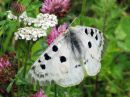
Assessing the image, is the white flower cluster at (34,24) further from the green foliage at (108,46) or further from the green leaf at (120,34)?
the green leaf at (120,34)

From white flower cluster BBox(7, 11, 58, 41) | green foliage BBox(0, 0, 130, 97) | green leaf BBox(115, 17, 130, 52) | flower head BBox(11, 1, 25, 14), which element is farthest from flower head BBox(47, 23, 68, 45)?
green leaf BBox(115, 17, 130, 52)

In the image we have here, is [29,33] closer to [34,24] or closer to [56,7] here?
[34,24]

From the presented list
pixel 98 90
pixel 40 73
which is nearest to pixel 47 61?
pixel 40 73

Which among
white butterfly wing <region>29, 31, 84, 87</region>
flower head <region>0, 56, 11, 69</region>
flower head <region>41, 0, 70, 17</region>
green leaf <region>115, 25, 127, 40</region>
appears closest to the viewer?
white butterfly wing <region>29, 31, 84, 87</region>

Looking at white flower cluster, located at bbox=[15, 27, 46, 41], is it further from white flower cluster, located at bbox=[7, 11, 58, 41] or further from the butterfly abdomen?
the butterfly abdomen

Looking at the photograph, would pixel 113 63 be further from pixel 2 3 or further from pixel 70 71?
pixel 70 71
